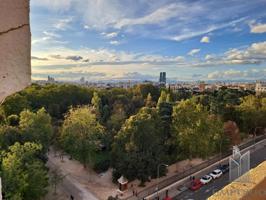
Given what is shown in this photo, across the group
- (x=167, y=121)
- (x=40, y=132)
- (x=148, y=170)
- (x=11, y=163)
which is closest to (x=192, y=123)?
(x=167, y=121)

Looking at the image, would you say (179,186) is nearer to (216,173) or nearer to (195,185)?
(195,185)

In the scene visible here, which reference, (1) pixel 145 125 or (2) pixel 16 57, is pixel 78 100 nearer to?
(1) pixel 145 125

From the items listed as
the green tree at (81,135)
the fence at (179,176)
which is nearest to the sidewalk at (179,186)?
the fence at (179,176)

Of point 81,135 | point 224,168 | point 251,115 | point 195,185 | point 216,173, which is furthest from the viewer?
point 251,115

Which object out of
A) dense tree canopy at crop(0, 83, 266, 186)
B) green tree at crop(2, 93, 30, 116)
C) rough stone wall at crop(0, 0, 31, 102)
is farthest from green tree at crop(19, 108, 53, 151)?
rough stone wall at crop(0, 0, 31, 102)

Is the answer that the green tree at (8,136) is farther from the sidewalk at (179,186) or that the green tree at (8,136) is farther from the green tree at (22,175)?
the sidewalk at (179,186)

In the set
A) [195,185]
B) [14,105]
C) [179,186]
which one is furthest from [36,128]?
[195,185]
